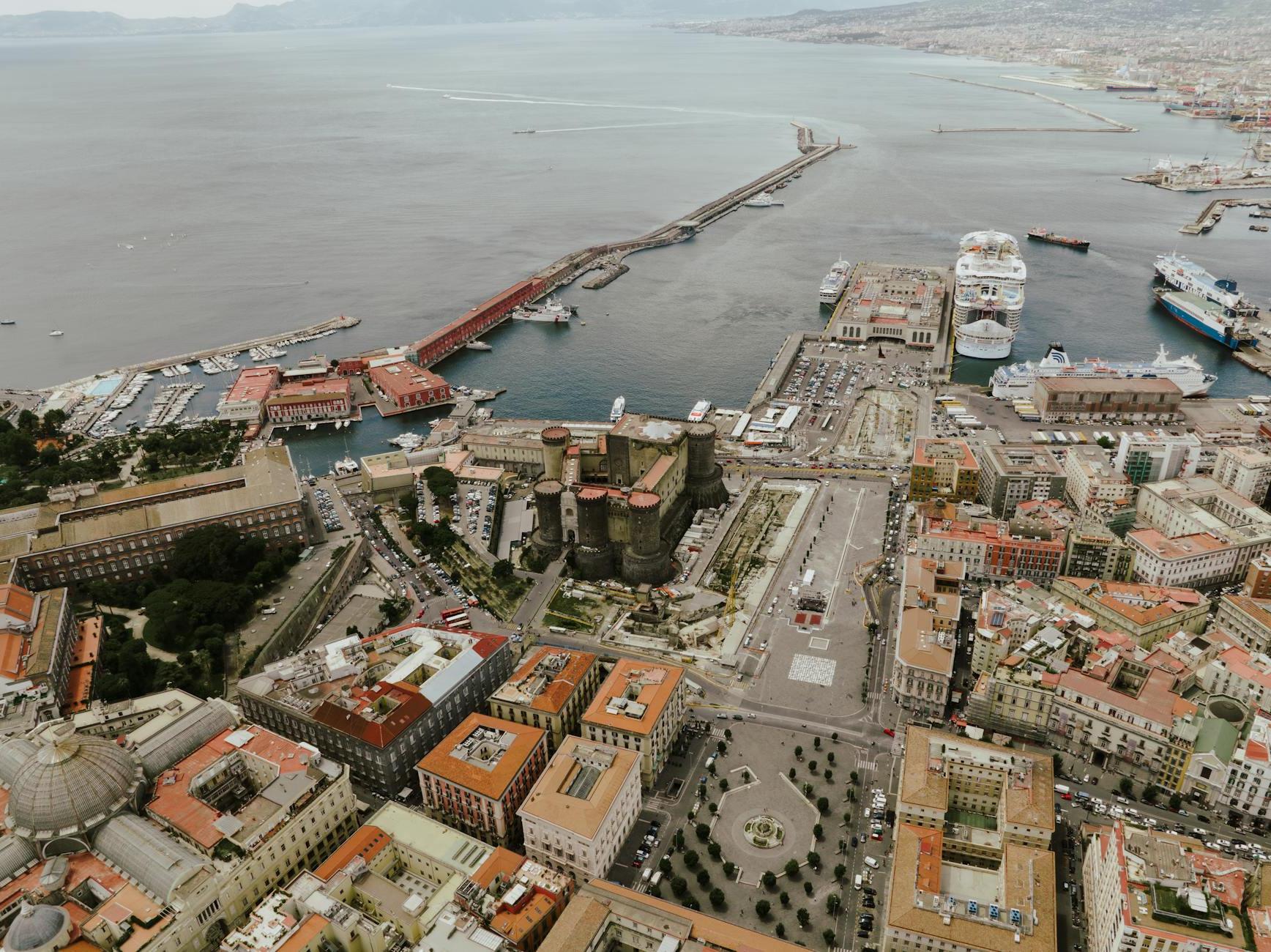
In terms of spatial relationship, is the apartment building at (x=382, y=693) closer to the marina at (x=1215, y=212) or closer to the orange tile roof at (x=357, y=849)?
the orange tile roof at (x=357, y=849)

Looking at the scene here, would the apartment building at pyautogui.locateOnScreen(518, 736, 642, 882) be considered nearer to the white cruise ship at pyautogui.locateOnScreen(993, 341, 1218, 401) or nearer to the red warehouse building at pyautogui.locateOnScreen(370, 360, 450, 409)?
the red warehouse building at pyautogui.locateOnScreen(370, 360, 450, 409)

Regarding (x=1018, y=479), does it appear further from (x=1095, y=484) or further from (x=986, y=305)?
(x=986, y=305)

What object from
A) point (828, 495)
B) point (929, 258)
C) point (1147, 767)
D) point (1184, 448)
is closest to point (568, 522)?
point (828, 495)

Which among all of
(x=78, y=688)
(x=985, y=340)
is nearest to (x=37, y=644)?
(x=78, y=688)

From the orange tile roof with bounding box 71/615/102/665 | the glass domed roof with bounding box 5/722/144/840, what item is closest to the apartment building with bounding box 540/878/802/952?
the glass domed roof with bounding box 5/722/144/840

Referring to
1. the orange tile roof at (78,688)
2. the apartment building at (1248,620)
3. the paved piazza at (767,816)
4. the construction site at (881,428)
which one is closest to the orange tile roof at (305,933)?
the paved piazza at (767,816)

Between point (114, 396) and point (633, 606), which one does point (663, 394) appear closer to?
point (633, 606)

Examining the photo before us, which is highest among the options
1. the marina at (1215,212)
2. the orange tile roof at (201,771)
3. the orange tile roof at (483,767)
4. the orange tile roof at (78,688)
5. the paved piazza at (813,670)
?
the marina at (1215,212)

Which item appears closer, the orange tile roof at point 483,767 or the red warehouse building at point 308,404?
the orange tile roof at point 483,767
